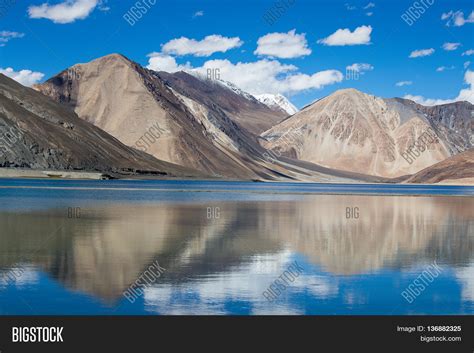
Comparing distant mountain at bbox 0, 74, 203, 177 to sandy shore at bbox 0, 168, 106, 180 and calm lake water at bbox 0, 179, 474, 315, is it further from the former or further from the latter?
calm lake water at bbox 0, 179, 474, 315

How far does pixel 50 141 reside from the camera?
16225 centimetres

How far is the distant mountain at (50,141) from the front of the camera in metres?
147

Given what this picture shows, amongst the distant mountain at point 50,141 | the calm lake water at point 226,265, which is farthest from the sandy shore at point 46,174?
the calm lake water at point 226,265

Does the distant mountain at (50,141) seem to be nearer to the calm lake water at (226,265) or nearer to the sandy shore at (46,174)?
the sandy shore at (46,174)

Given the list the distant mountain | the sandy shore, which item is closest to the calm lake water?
the sandy shore

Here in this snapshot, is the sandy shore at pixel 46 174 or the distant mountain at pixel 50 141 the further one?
the distant mountain at pixel 50 141

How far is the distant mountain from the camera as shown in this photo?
14700 centimetres

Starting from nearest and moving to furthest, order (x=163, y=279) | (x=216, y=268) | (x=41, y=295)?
(x=41, y=295) → (x=163, y=279) → (x=216, y=268)

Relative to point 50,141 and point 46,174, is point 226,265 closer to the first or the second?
point 46,174

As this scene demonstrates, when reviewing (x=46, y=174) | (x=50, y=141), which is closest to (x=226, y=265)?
(x=46, y=174)
